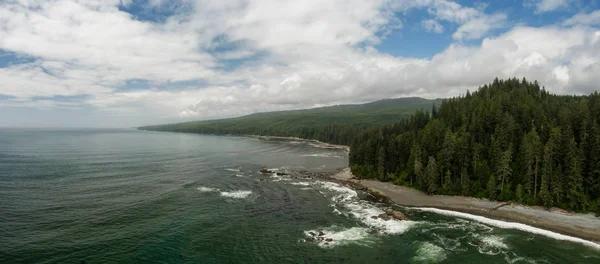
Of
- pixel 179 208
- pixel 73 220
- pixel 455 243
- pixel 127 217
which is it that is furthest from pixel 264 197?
pixel 455 243

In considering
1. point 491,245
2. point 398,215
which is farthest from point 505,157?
point 398,215

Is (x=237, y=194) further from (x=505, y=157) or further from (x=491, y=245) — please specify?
(x=505, y=157)

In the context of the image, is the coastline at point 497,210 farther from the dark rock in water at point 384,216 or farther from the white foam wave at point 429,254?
the white foam wave at point 429,254

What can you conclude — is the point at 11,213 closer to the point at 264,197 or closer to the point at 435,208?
the point at 264,197

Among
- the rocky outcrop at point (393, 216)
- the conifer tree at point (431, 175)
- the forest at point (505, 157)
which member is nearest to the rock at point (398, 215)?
the rocky outcrop at point (393, 216)

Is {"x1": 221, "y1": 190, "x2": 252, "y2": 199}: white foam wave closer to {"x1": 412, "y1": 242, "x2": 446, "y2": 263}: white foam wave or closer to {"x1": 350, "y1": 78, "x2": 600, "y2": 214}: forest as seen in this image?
{"x1": 350, "y1": 78, "x2": 600, "y2": 214}: forest

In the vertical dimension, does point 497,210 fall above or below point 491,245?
above

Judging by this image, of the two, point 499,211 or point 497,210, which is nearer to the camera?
point 499,211

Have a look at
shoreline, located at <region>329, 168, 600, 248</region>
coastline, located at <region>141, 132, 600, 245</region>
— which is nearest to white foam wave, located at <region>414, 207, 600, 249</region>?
shoreline, located at <region>329, 168, 600, 248</region>
